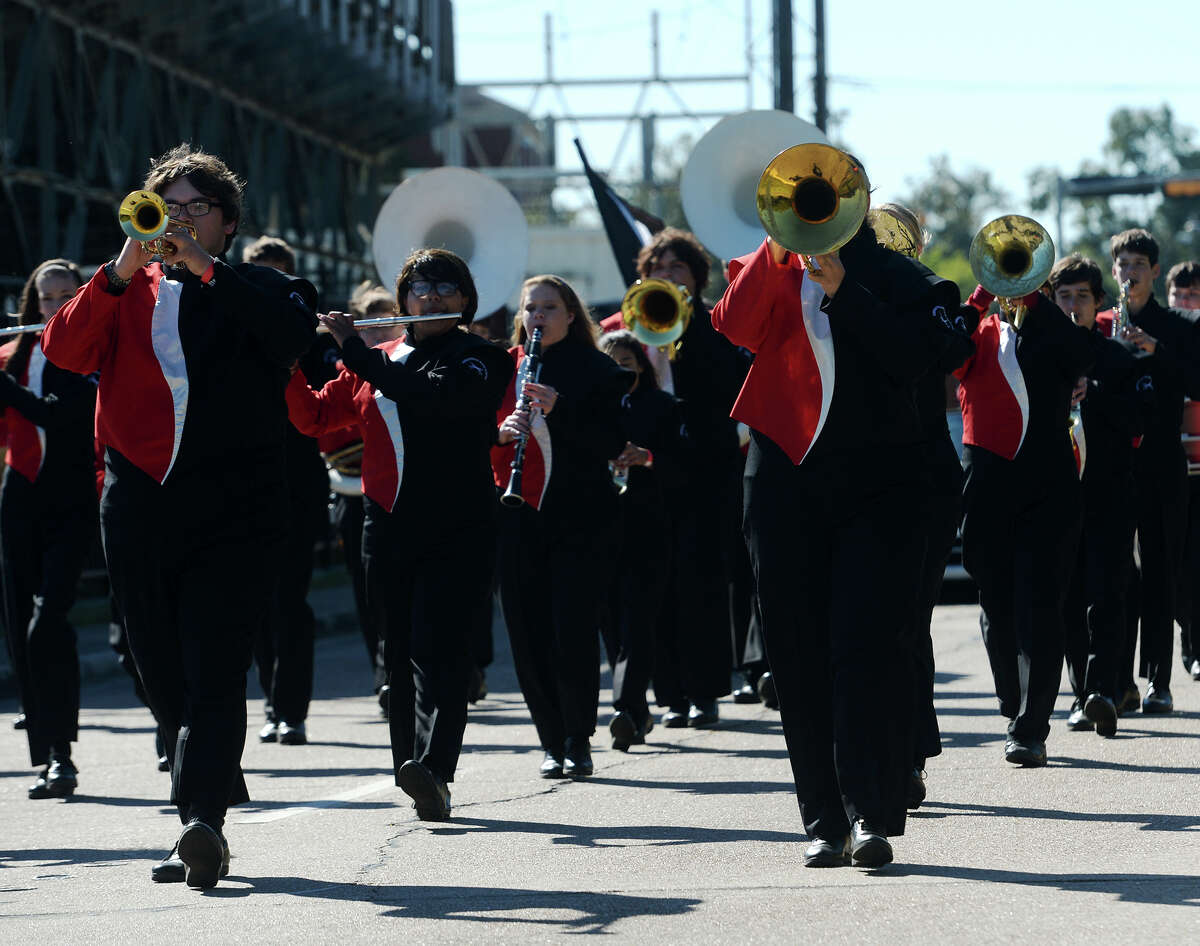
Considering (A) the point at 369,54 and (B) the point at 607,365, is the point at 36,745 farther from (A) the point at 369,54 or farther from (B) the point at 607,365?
(A) the point at 369,54

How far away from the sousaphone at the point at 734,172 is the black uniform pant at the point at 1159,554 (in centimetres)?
224

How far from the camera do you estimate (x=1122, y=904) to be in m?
5.52

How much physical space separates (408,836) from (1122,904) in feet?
8.50

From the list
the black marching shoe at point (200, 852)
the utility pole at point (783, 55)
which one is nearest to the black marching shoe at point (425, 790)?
the black marching shoe at point (200, 852)

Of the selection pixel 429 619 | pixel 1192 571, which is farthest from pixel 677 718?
pixel 429 619

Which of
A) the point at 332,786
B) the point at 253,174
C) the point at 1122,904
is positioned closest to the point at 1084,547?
the point at 332,786

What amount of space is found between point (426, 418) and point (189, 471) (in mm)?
1449

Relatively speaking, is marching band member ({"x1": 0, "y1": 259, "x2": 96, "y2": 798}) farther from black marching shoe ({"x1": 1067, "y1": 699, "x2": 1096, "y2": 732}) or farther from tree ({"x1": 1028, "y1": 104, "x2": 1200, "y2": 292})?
tree ({"x1": 1028, "y1": 104, "x2": 1200, "y2": 292})

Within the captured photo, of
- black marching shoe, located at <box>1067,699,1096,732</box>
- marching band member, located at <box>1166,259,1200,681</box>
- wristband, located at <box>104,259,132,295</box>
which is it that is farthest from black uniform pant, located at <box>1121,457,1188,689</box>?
wristband, located at <box>104,259,132,295</box>

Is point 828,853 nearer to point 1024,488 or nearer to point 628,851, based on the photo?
point 628,851

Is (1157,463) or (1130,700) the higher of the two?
(1157,463)

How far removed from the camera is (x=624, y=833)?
23.6 feet

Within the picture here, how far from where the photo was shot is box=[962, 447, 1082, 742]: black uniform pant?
27.8 feet

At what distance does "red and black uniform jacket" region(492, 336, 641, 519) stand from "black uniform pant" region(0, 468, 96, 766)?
1.77 metres
